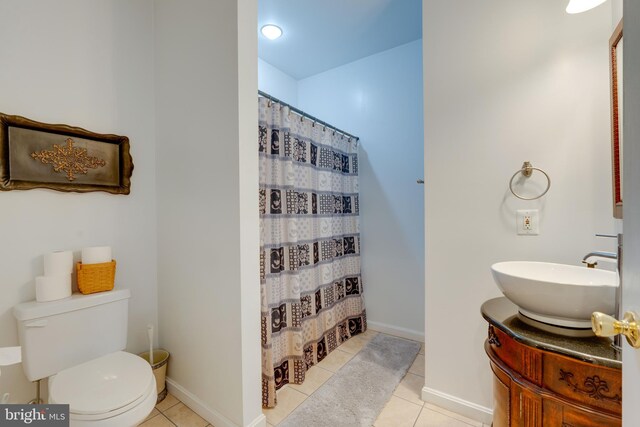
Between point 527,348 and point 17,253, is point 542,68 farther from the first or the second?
point 17,253

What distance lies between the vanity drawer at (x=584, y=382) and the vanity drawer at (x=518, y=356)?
0.02 m

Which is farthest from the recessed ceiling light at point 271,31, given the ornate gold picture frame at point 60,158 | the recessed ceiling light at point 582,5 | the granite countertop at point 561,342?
the granite countertop at point 561,342

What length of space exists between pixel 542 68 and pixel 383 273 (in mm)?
A: 1931

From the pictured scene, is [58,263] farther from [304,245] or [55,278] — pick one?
[304,245]

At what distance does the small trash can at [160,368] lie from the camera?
1712mm

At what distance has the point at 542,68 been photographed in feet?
4.56

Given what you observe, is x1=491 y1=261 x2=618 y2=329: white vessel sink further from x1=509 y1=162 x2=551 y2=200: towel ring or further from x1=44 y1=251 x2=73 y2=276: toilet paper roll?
x1=44 y1=251 x2=73 y2=276: toilet paper roll

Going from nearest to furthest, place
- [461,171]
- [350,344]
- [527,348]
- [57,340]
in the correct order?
[527,348], [57,340], [461,171], [350,344]

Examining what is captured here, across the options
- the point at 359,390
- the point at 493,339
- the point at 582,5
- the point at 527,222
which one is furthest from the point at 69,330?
the point at 582,5

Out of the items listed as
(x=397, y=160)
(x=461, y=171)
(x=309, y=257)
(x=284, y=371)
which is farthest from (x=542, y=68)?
(x=284, y=371)

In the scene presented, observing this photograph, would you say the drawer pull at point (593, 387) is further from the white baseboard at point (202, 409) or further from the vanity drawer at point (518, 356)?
the white baseboard at point (202, 409)

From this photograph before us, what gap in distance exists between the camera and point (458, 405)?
5.28 feet

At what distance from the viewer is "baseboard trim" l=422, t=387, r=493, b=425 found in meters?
1.53

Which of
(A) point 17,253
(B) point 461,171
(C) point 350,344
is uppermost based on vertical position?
(B) point 461,171
